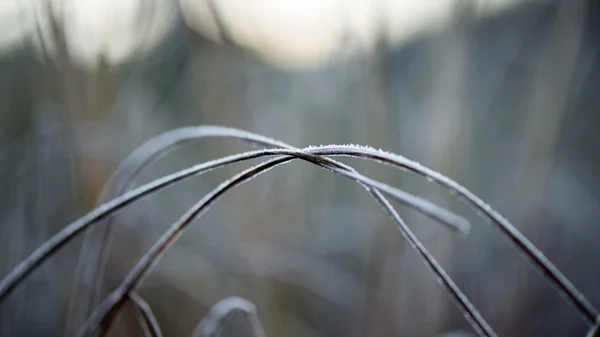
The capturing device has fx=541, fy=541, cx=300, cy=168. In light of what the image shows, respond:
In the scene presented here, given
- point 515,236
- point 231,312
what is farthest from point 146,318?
point 515,236

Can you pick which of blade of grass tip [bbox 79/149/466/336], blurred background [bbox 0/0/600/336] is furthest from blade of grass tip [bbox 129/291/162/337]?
blurred background [bbox 0/0/600/336]

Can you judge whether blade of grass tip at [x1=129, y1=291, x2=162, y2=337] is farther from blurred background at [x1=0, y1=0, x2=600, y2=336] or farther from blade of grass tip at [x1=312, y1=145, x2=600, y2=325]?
blurred background at [x1=0, y1=0, x2=600, y2=336]

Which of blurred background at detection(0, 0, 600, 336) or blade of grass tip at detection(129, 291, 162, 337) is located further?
blurred background at detection(0, 0, 600, 336)

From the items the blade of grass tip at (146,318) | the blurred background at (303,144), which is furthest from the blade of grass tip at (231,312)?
the blurred background at (303,144)

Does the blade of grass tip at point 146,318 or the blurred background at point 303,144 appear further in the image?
the blurred background at point 303,144

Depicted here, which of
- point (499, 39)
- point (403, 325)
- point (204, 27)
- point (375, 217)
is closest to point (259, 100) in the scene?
point (204, 27)

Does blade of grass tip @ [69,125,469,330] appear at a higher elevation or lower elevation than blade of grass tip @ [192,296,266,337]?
higher

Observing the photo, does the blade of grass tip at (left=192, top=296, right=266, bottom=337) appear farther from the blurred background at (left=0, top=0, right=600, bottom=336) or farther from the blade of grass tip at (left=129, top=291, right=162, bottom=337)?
the blurred background at (left=0, top=0, right=600, bottom=336)

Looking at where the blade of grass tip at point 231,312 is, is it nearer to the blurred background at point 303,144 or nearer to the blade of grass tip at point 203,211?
the blade of grass tip at point 203,211

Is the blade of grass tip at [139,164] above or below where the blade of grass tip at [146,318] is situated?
above
